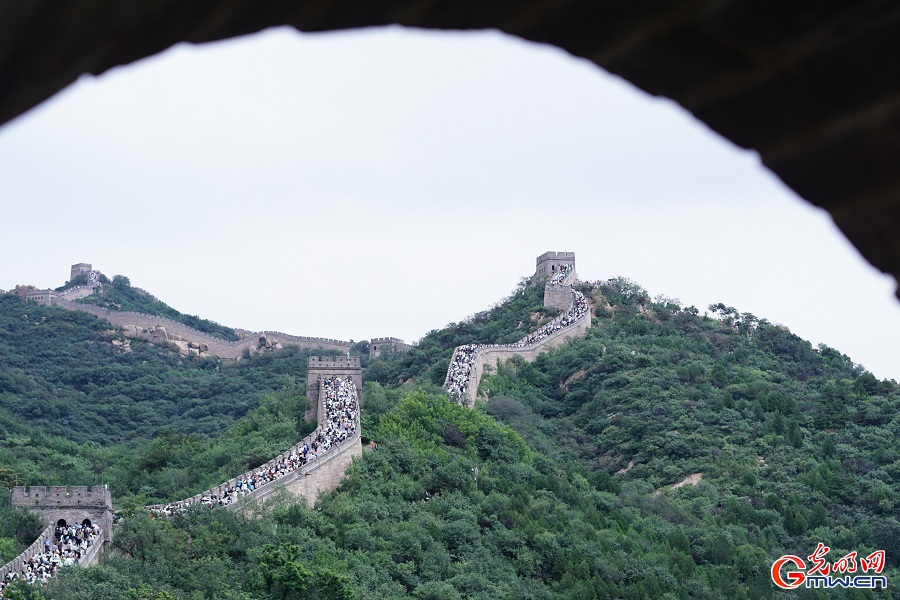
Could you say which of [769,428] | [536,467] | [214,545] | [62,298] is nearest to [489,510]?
[536,467]

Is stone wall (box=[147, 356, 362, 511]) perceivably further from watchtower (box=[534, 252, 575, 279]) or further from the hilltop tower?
watchtower (box=[534, 252, 575, 279])

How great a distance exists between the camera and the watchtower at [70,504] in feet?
92.7

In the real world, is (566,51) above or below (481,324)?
below

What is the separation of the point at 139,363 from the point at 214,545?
1757 inches

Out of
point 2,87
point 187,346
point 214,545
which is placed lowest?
point 214,545

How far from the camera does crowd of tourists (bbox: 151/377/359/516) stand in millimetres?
30797

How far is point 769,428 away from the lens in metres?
50.4

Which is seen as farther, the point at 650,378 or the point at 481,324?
the point at 481,324

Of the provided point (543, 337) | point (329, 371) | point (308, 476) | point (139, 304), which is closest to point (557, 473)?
point (329, 371)

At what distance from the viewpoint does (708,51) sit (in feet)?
8.07

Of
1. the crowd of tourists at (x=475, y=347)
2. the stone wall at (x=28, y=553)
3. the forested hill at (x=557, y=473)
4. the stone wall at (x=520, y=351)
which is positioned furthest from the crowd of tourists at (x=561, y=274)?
the stone wall at (x=28, y=553)

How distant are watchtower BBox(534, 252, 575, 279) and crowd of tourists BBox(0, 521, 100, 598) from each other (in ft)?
145

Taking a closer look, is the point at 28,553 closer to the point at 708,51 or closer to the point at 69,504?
the point at 69,504

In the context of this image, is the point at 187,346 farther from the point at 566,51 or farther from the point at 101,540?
the point at 566,51
